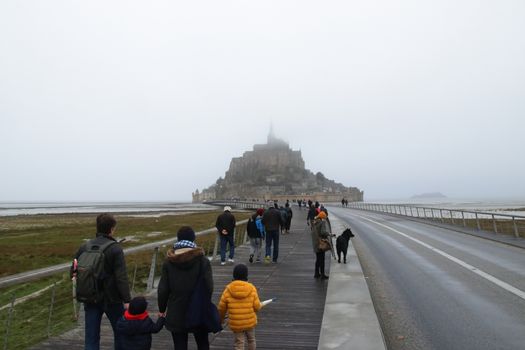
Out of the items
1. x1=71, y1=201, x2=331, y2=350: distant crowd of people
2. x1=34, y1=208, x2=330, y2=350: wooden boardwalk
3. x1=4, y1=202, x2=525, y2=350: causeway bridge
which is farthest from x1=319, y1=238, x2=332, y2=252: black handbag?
x1=71, y1=201, x2=331, y2=350: distant crowd of people

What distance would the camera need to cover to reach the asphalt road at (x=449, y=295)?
6.08m

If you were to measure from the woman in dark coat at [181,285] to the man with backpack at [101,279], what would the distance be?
548 mm

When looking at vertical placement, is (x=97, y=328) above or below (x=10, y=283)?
below

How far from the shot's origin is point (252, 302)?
5.02 metres

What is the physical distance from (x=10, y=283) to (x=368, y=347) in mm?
4609

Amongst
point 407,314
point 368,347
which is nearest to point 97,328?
point 368,347

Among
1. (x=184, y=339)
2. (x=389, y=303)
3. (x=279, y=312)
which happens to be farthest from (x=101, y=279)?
(x=389, y=303)

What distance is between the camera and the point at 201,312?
462cm

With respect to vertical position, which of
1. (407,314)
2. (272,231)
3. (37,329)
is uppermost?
(272,231)

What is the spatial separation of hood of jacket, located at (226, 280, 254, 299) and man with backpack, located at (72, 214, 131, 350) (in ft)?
3.92

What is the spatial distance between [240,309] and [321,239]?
5.41 meters

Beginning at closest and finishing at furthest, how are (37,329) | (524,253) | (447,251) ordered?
(37,329) → (524,253) → (447,251)

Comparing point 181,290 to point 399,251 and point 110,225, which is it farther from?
point 399,251

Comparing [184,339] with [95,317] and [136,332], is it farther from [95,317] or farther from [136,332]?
[95,317]
